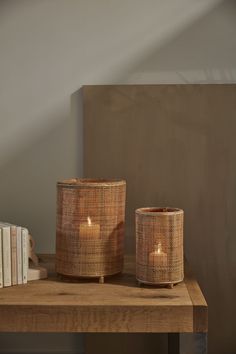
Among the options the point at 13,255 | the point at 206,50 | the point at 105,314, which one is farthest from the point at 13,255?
the point at 206,50

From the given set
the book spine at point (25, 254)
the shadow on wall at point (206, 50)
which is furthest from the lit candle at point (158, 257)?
the shadow on wall at point (206, 50)

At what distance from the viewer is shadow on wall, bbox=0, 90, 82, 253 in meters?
2.03

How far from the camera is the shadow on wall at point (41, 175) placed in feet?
6.66

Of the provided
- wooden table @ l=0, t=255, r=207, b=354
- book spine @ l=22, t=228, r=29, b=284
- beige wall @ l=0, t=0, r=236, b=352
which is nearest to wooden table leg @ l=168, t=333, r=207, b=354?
wooden table @ l=0, t=255, r=207, b=354

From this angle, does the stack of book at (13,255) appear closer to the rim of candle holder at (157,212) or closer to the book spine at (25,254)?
the book spine at (25,254)

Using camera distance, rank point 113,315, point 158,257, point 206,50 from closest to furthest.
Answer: point 113,315 < point 158,257 < point 206,50

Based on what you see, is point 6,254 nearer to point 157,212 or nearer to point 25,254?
point 25,254

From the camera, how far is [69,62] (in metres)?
2.01

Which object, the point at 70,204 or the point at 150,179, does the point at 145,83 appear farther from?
the point at 70,204

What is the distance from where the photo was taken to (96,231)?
158cm

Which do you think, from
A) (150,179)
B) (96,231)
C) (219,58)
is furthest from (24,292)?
(219,58)

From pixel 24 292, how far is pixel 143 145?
744mm

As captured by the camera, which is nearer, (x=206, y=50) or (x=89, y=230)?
(x=89, y=230)

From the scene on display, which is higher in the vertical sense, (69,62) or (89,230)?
(69,62)
